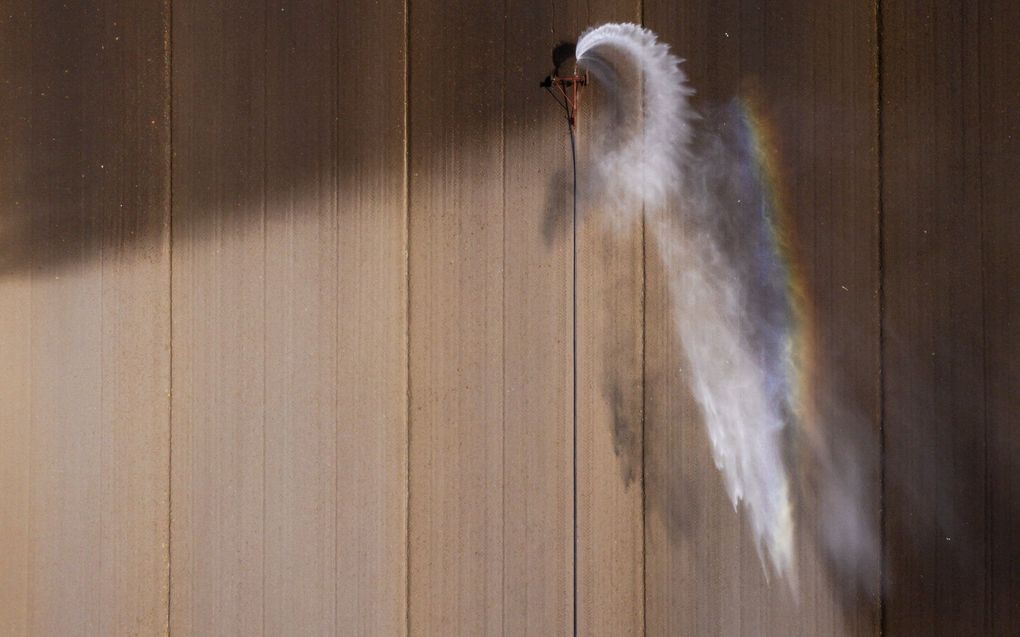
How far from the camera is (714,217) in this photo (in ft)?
6.25

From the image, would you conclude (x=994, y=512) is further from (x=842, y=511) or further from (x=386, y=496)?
(x=386, y=496)

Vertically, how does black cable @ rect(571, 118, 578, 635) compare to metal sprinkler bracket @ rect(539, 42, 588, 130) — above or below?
below

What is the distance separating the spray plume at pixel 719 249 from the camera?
6.17 ft

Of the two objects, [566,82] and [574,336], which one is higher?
[566,82]

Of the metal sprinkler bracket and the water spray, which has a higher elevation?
the metal sprinkler bracket

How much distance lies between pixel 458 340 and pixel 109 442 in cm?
97

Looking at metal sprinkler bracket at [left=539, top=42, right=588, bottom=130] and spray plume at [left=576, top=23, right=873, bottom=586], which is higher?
metal sprinkler bracket at [left=539, top=42, right=588, bottom=130]

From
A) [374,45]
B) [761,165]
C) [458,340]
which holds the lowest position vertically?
[458,340]

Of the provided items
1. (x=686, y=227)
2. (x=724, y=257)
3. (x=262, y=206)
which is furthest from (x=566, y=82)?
(x=262, y=206)

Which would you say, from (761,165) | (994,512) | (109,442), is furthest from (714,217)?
(109,442)

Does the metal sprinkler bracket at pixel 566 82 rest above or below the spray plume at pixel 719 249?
above

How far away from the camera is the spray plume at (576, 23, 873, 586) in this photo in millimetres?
1881

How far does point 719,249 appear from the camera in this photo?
1901mm

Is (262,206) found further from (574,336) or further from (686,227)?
(686,227)
